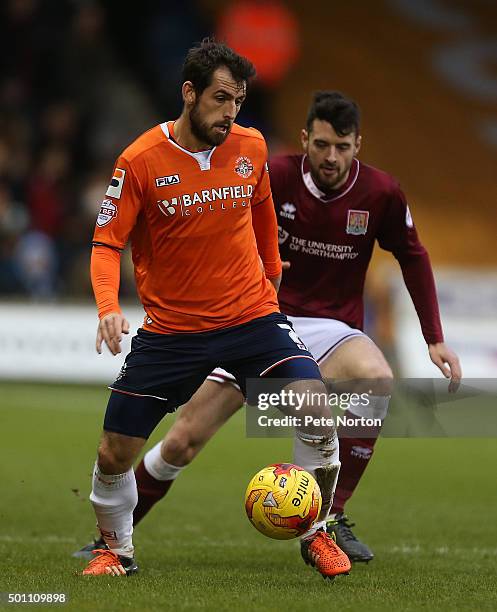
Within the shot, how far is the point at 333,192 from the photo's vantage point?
284 inches

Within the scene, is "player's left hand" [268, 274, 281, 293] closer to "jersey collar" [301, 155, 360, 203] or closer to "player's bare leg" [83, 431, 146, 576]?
"jersey collar" [301, 155, 360, 203]

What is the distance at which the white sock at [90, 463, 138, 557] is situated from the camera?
628 cm

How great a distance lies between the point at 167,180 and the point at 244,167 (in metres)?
0.43

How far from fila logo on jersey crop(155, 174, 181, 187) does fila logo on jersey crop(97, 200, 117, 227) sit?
237 mm

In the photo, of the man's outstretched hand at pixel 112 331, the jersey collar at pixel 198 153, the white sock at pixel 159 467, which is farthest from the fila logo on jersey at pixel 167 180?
the white sock at pixel 159 467

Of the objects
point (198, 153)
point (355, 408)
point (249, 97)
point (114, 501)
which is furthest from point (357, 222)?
point (249, 97)

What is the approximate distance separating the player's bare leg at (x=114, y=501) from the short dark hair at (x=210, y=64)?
5.75ft

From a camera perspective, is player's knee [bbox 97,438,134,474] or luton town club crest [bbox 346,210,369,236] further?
luton town club crest [bbox 346,210,369,236]

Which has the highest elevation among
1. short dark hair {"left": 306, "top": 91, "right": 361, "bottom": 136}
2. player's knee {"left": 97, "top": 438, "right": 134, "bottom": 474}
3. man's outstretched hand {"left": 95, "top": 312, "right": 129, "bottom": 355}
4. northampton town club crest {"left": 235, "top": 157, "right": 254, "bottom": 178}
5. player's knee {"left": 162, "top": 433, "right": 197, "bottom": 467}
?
short dark hair {"left": 306, "top": 91, "right": 361, "bottom": 136}

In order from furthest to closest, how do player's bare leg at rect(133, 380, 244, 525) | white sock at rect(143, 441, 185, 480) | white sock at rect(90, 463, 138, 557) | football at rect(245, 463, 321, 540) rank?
white sock at rect(143, 441, 185, 480) < player's bare leg at rect(133, 380, 244, 525) < white sock at rect(90, 463, 138, 557) < football at rect(245, 463, 321, 540)

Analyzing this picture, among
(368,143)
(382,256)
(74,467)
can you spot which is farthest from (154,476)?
(368,143)

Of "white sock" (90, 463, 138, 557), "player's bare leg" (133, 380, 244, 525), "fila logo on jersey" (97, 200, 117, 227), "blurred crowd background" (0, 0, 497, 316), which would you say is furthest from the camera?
"blurred crowd background" (0, 0, 497, 316)

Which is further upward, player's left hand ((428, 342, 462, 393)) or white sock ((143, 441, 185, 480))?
player's left hand ((428, 342, 462, 393))

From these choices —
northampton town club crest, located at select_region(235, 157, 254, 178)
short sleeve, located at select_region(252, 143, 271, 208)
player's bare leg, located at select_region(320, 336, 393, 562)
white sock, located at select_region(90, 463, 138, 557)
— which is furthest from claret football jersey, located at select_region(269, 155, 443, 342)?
white sock, located at select_region(90, 463, 138, 557)
